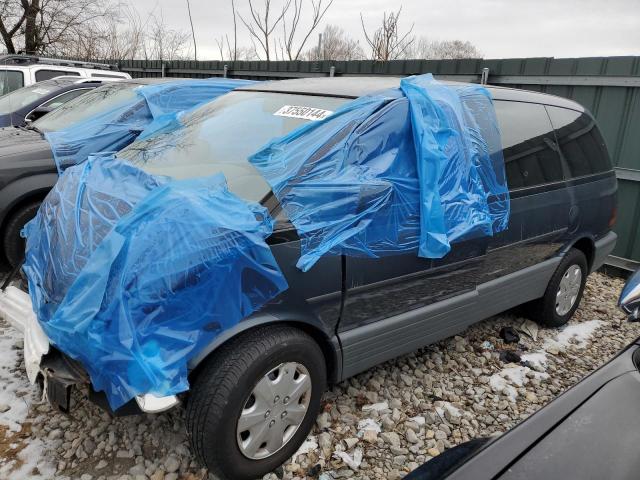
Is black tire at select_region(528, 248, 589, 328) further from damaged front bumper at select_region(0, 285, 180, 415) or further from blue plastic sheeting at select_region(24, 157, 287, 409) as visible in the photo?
damaged front bumper at select_region(0, 285, 180, 415)

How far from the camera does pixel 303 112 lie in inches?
107

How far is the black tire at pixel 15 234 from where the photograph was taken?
3883mm

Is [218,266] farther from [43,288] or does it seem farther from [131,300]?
[43,288]

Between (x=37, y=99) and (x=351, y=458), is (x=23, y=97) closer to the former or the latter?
(x=37, y=99)

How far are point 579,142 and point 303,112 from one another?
2301 mm

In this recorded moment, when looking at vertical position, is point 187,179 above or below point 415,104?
below

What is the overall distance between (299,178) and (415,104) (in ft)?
2.59

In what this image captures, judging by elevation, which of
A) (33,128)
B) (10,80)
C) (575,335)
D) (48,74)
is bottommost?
(575,335)

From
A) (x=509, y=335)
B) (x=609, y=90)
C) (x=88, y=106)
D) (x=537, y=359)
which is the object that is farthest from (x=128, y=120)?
(x=609, y=90)

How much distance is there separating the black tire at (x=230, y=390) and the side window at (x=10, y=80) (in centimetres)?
801

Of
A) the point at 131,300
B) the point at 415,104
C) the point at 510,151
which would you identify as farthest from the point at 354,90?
the point at 131,300

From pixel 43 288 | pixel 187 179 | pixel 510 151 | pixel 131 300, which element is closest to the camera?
pixel 131 300

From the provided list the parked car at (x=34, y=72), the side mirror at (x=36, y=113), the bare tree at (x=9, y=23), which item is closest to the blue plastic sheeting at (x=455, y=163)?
the side mirror at (x=36, y=113)

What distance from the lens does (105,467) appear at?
228cm
